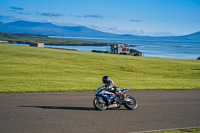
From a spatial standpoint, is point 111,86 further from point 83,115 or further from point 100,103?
point 83,115

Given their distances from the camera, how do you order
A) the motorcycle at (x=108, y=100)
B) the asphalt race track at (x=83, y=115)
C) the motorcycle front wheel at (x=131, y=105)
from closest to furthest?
the asphalt race track at (x=83, y=115), the motorcycle at (x=108, y=100), the motorcycle front wheel at (x=131, y=105)

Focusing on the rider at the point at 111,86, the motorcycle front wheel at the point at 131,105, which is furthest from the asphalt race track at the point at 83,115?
the rider at the point at 111,86

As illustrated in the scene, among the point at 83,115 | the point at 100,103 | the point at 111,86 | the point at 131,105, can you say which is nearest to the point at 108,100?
the point at 100,103

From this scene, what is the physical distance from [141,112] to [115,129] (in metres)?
3.11

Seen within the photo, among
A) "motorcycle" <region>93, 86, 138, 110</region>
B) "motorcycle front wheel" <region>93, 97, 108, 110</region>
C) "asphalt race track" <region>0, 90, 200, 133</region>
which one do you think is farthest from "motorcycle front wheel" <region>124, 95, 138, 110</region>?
"motorcycle front wheel" <region>93, 97, 108, 110</region>

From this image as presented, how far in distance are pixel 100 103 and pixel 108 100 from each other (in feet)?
1.37

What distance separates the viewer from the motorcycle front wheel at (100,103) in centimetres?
1234

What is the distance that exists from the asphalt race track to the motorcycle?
0.29 m

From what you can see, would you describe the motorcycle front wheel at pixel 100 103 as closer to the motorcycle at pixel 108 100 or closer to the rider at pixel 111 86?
the motorcycle at pixel 108 100

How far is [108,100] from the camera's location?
12.5 meters

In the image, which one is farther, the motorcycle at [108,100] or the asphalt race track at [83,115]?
the motorcycle at [108,100]

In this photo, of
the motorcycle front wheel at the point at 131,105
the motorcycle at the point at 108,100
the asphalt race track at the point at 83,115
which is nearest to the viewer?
the asphalt race track at the point at 83,115

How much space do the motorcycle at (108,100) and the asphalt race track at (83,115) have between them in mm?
287

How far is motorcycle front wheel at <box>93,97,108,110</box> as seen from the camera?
12336mm
